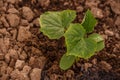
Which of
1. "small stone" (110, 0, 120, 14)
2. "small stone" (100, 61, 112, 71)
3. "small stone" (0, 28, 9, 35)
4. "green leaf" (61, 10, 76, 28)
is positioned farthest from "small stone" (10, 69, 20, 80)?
"small stone" (110, 0, 120, 14)

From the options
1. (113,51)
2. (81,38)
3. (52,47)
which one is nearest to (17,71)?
(52,47)

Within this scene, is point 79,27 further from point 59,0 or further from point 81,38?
point 59,0

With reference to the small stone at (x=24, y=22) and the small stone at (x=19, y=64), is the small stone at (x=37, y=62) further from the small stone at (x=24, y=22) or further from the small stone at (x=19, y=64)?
the small stone at (x=24, y=22)

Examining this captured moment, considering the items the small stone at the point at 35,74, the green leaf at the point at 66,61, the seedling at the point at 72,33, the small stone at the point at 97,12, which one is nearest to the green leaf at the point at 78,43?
the seedling at the point at 72,33

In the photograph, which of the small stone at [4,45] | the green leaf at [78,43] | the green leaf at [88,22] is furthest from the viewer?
the small stone at [4,45]

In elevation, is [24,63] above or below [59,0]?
below

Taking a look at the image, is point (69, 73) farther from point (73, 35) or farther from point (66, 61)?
point (73, 35)

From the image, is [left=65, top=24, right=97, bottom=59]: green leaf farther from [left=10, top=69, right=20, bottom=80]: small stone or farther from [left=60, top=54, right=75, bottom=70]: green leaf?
[left=10, top=69, right=20, bottom=80]: small stone
